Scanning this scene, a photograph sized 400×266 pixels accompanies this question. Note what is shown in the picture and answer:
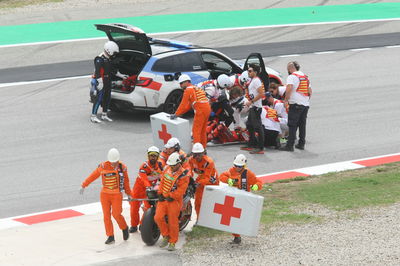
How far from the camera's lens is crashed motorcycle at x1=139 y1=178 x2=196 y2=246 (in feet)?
36.1

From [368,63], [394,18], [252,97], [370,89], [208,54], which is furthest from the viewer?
[394,18]

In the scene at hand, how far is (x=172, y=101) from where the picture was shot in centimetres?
1767

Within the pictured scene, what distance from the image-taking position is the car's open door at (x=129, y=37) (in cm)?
1752

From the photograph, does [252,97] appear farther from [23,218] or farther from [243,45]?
[243,45]

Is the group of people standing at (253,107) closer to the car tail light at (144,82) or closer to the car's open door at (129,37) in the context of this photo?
the car tail light at (144,82)

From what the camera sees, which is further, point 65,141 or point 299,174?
point 65,141

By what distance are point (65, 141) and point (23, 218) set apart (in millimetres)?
4103

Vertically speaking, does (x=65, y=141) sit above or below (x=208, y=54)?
below

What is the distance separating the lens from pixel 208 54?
61.3 feet

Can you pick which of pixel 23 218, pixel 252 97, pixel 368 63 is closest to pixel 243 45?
pixel 368 63

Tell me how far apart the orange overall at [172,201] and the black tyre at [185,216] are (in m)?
0.45

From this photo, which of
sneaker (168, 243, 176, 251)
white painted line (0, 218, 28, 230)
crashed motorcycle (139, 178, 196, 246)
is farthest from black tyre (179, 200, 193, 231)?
white painted line (0, 218, 28, 230)

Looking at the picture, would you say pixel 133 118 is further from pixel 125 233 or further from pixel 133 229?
pixel 125 233

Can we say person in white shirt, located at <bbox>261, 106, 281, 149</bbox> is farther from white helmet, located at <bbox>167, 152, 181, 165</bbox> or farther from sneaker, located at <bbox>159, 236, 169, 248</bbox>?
sneaker, located at <bbox>159, 236, 169, 248</bbox>
